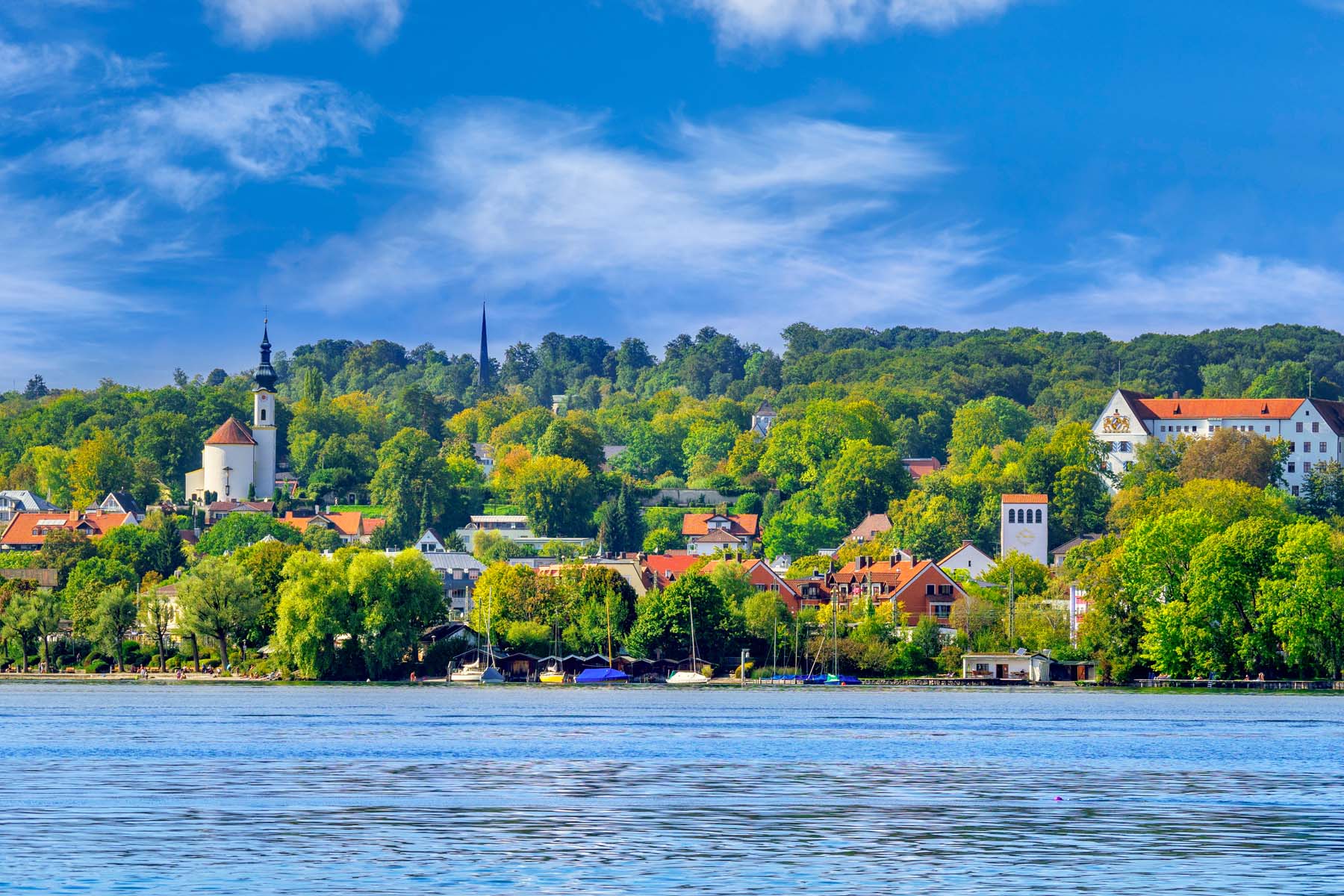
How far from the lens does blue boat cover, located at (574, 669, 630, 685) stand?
121 m

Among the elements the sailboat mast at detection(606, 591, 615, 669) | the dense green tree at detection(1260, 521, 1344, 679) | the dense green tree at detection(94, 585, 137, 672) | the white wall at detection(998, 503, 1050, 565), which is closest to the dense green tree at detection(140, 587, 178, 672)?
the dense green tree at detection(94, 585, 137, 672)

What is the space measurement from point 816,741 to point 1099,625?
5013 centimetres

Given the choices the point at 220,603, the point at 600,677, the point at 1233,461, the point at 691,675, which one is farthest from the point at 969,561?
the point at 220,603

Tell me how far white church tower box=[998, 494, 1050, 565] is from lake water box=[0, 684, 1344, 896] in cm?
9364

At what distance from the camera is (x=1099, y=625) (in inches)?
4368

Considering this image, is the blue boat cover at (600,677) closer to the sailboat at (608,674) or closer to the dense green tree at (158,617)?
the sailboat at (608,674)

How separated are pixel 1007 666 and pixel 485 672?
2985 cm

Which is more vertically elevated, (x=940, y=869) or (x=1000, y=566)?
(x=1000, y=566)

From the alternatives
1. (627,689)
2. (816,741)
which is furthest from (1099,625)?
(816,741)

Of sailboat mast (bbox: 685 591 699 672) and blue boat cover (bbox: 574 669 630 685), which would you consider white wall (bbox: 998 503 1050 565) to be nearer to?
blue boat cover (bbox: 574 669 630 685)

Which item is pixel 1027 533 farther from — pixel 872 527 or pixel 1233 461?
pixel 872 527

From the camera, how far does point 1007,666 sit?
122438 mm

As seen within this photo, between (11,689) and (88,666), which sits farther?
(88,666)

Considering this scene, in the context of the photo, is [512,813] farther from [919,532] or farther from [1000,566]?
[919,532]
